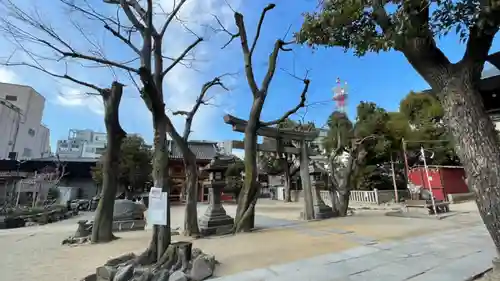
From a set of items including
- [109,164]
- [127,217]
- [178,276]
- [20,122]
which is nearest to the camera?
[178,276]

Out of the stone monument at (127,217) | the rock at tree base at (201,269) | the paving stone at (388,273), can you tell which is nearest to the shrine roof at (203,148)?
the stone monument at (127,217)

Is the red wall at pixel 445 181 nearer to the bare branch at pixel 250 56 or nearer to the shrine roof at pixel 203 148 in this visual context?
the bare branch at pixel 250 56

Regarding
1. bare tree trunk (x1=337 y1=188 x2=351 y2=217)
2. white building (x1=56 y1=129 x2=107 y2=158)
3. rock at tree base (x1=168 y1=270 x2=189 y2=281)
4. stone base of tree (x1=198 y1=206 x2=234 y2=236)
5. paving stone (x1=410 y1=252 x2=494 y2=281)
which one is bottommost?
rock at tree base (x1=168 y1=270 x2=189 y2=281)

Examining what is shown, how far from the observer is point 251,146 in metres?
7.23

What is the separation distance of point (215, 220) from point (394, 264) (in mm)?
4290

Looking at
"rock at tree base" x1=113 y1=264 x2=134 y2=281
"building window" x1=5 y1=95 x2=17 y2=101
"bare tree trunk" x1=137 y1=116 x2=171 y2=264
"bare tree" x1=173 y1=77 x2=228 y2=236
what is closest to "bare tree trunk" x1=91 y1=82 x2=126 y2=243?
"bare tree" x1=173 y1=77 x2=228 y2=236

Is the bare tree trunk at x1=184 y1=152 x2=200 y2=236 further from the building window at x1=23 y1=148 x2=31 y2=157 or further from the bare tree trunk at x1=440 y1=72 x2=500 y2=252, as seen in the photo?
the building window at x1=23 y1=148 x2=31 y2=157

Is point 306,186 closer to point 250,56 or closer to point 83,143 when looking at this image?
point 250,56

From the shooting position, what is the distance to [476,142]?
2.44 meters

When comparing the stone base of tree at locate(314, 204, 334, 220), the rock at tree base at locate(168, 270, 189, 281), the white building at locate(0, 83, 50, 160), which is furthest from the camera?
the white building at locate(0, 83, 50, 160)

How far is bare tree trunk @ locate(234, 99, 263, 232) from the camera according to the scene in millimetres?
6812

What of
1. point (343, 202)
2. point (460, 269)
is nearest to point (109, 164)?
point (460, 269)

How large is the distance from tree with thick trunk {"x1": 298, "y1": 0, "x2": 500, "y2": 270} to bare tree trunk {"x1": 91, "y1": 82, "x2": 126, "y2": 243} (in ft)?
19.1

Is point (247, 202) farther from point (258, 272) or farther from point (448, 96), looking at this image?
point (448, 96)
